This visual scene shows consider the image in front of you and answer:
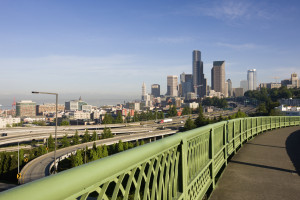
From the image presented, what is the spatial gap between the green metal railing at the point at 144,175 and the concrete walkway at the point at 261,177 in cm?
49

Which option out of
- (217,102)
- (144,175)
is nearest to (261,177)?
(144,175)

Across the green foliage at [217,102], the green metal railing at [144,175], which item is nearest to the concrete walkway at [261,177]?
the green metal railing at [144,175]

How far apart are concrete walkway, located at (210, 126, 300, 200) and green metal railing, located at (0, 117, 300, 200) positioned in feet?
1.61

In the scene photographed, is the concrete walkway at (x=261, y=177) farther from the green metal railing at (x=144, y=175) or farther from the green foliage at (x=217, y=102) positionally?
the green foliage at (x=217, y=102)

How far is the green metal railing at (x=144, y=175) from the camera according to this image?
3.99 ft

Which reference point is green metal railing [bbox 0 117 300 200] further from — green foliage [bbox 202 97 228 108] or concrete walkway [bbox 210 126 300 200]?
green foliage [bbox 202 97 228 108]

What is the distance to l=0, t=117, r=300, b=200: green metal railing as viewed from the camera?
1.22m

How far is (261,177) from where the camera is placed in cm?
622

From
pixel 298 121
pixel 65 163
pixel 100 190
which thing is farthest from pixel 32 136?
pixel 100 190

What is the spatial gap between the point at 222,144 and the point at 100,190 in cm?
642

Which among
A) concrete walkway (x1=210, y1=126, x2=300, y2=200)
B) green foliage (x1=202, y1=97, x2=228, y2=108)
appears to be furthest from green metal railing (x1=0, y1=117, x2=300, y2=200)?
green foliage (x1=202, y1=97, x2=228, y2=108)

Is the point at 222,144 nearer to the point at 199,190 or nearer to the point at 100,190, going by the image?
the point at 199,190

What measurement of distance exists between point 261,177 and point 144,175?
517 cm

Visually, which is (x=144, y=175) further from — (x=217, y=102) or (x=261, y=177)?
(x=217, y=102)
